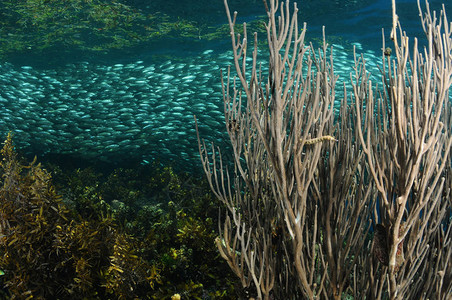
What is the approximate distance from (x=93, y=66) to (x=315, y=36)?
10.4m

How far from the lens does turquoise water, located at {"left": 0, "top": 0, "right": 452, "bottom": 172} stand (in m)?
11.3

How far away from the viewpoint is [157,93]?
1228 centimetres

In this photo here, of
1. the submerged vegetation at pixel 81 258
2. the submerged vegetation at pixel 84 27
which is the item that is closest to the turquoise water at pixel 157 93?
the submerged vegetation at pixel 84 27

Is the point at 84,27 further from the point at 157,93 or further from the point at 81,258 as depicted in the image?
the point at 81,258

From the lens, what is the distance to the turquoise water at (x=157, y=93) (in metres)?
11.3

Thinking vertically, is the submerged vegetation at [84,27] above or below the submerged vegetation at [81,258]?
above

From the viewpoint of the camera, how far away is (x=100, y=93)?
42.5 feet

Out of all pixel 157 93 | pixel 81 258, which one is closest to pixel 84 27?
pixel 157 93

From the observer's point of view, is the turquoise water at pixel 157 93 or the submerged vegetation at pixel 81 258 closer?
the submerged vegetation at pixel 81 258

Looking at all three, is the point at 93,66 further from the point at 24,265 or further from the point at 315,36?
the point at 24,265

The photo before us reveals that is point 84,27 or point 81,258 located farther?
point 84,27

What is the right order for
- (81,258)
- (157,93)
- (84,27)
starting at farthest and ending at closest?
(84,27), (157,93), (81,258)

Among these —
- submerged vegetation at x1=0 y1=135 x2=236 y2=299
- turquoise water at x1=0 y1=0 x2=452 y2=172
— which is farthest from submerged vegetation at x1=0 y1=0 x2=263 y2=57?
submerged vegetation at x1=0 y1=135 x2=236 y2=299

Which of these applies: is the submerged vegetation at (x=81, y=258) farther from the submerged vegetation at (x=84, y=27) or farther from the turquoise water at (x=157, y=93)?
the submerged vegetation at (x=84, y=27)
